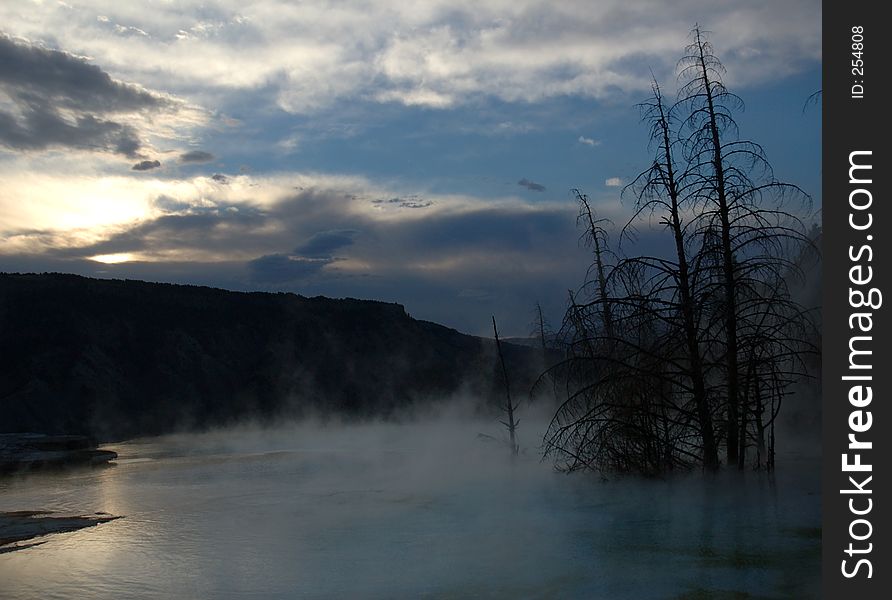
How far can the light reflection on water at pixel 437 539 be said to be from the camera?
1208 centimetres

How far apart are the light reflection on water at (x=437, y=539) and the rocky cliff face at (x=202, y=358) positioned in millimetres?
36973

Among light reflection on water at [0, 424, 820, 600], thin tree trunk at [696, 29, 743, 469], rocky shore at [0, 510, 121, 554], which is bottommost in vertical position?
rocky shore at [0, 510, 121, 554]

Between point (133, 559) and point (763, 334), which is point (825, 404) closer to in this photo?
point (763, 334)

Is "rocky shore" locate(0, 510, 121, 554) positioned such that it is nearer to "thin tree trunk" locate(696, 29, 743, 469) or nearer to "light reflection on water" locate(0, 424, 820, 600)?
"light reflection on water" locate(0, 424, 820, 600)

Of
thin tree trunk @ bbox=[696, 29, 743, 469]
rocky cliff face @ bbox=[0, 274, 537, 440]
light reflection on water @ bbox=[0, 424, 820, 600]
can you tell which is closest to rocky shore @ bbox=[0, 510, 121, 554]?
light reflection on water @ bbox=[0, 424, 820, 600]

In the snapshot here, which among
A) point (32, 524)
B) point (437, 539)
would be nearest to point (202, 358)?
point (32, 524)

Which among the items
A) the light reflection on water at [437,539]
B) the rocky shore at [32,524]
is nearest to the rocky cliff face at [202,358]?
the light reflection on water at [437,539]

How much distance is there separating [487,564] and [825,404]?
6.93 metres

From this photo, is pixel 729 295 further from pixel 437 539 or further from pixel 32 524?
pixel 32 524

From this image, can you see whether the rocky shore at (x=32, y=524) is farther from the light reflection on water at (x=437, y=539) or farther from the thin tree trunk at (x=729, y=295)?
the thin tree trunk at (x=729, y=295)

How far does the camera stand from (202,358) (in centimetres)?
8231

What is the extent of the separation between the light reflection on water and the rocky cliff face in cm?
3697

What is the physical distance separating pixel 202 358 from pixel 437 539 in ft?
233

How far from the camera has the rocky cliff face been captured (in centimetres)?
6800
